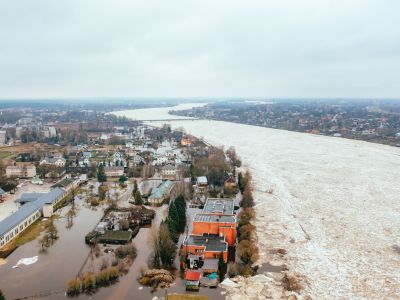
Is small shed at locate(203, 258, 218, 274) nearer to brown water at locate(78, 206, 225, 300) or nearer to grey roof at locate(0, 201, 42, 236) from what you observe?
brown water at locate(78, 206, 225, 300)

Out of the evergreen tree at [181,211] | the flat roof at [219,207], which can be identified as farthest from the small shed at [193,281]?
the evergreen tree at [181,211]

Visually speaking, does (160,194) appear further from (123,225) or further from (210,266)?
(210,266)

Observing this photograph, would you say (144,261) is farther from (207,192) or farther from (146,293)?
(207,192)

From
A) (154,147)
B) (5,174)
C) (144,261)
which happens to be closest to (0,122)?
(154,147)

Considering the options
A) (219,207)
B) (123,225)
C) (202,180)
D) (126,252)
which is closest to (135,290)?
(126,252)

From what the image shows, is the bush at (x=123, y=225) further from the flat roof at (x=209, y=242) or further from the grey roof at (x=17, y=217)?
the grey roof at (x=17, y=217)

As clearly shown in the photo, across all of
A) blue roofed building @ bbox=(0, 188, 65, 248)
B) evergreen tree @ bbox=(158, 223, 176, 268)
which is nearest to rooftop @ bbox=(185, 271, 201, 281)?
evergreen tree @ bbox=(158, 223, 176, 268)

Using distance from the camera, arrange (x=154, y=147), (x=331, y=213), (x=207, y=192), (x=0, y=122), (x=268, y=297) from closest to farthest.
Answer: (x=268, y=297)
(x=331, y=213)
(x=207, y=192)
(x=154, y=147)
(x=0, y=122)
